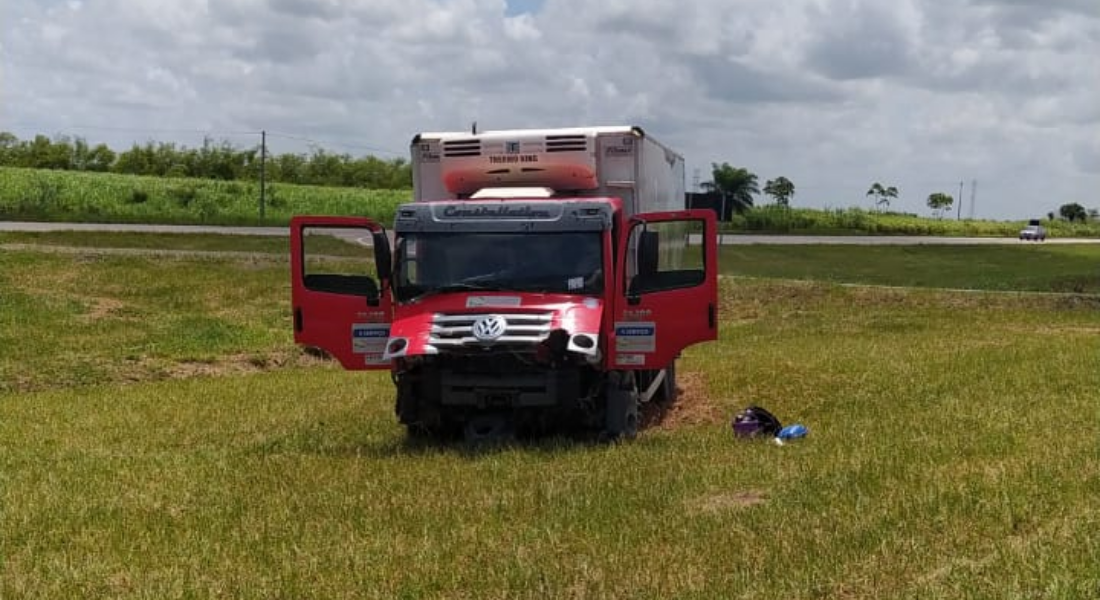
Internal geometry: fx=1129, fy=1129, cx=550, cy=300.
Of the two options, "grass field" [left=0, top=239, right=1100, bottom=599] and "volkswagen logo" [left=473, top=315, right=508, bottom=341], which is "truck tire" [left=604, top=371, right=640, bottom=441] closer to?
"grass field" [left=0, top=239, right=1100, bottom=599]

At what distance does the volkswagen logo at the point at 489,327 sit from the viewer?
10.2 meters

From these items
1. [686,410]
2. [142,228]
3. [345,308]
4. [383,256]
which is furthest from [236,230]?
[383,256]

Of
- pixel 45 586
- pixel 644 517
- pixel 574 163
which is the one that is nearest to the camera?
pixel 45 586

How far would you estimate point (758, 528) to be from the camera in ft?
21.1

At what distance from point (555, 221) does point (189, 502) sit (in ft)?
14.8

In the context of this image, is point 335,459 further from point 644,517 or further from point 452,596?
point 452,596

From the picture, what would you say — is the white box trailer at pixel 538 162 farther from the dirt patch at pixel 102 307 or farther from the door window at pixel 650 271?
the dirt patch at pixel 102 307

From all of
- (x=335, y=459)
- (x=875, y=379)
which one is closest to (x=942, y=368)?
(x=875, y=379)

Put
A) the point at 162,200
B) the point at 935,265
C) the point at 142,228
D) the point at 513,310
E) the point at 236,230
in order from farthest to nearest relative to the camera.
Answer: the point at 162,200, the point at 236,230, the point at 142,228, the point at 935,265, the point at 513,310

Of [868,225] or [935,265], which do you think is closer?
[935,265]

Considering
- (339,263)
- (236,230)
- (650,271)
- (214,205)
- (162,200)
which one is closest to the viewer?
(650,271)

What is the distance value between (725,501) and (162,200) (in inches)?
2678

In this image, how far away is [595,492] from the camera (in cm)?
793

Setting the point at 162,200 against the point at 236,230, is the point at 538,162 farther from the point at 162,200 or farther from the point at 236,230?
the point at 162,200
